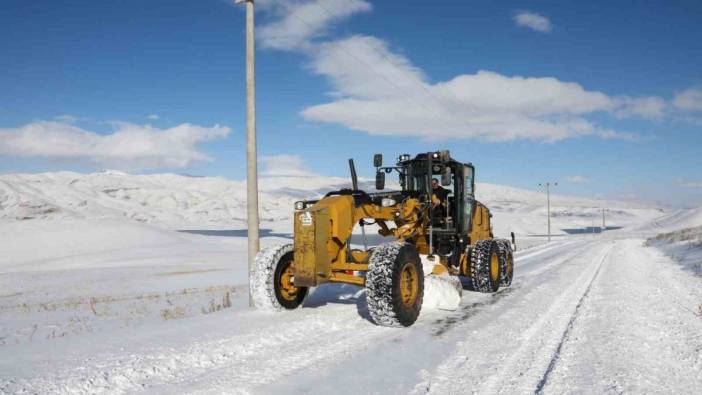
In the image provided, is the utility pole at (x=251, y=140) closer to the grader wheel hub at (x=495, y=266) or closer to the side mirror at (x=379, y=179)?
the side mirror at (x=379, y=179)

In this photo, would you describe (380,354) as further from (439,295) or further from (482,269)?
(482,269)

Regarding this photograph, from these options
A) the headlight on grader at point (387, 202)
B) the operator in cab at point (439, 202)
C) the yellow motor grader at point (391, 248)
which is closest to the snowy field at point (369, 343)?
the yellow motor grader at point (391, 248)

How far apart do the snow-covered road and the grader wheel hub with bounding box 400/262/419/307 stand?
1.15 ft

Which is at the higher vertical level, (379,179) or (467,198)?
(379,179)

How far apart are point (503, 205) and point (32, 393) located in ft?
540

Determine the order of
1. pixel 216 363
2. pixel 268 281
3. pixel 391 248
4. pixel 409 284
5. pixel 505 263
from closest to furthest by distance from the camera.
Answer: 1. pixel 216 363
2. pixel 391 248
3. pixel 409 284
4. pixel 268 281
5. pixel 505 263

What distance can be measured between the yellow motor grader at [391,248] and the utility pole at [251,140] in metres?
1.07

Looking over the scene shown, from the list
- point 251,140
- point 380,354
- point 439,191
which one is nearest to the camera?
point 380,354

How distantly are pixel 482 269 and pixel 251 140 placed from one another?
16.1ft

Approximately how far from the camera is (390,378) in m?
4.20

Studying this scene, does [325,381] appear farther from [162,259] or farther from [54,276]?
[162,259]

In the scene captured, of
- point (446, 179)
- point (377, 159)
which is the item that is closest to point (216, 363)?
point (377, 159)

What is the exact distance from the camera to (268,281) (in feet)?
22.5

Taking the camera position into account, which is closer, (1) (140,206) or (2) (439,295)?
(2) (439,295)
